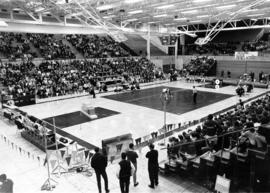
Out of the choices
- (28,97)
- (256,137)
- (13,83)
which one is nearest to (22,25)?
(13,83)

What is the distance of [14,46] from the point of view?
26.1 metres

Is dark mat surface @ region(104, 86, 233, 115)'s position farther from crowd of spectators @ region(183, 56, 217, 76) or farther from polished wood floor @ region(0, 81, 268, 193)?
crowd of spectators @ region(183, 56, 217, 76)

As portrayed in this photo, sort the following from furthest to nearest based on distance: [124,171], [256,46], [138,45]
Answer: [138,45] → [256,46] → [124,171]

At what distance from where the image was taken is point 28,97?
59.9 feet

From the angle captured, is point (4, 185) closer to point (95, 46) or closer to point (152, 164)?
point (152, 164)

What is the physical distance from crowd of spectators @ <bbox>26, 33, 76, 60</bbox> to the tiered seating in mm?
22553

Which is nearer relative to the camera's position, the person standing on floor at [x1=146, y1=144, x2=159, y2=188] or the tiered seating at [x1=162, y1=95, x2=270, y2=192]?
the tiered seating at [x1=162, y1=95, x2=270, y2=192]

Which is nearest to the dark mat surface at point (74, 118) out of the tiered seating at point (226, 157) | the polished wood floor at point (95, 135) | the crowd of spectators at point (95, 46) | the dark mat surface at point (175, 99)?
the polished wood floor at point (95, 135)

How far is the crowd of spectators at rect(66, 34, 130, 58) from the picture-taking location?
30370 millimetres

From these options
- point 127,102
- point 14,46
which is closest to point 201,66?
point 127,102

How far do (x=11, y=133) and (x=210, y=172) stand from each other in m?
9.90

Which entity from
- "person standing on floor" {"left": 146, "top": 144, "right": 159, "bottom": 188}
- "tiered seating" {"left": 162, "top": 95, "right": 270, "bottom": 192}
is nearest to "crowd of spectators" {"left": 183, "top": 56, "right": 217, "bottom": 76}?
"tiered seating" {"left": 162, "top": 95, "right": 270, "bottom": 192}

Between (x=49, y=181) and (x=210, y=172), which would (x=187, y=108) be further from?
(x=49, y=181)

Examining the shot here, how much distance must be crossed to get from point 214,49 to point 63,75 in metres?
25.2
